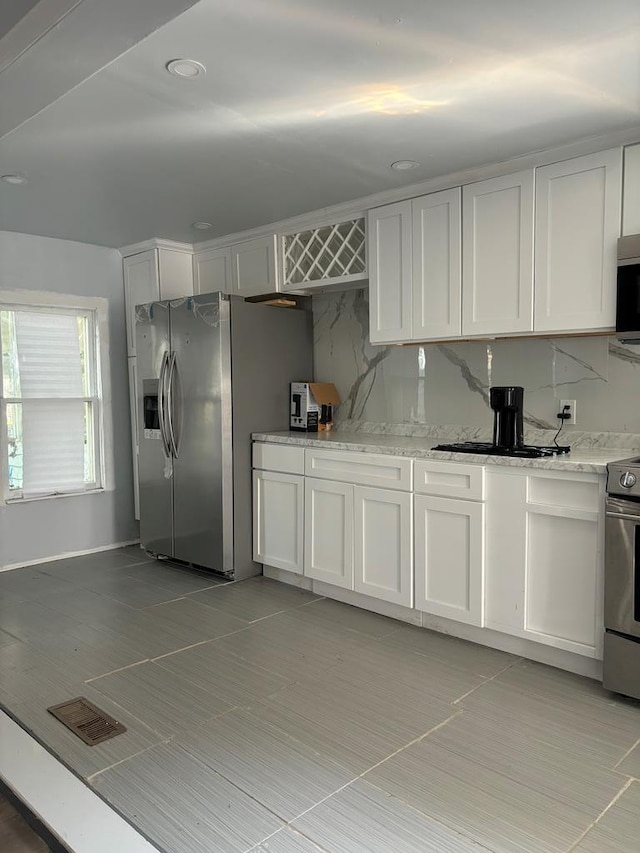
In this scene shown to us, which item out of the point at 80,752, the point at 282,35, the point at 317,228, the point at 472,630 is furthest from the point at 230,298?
the point at 80,752

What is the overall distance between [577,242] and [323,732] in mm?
2213

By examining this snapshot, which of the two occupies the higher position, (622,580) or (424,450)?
(424,450)

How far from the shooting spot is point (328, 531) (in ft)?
11.6

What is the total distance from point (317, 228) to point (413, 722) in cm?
276

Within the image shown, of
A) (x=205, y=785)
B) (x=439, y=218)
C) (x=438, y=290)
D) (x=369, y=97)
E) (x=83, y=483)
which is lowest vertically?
(x=205, y=785)

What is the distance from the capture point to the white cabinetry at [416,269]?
3.17 metres

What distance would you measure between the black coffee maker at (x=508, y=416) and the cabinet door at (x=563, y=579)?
→ 406mm

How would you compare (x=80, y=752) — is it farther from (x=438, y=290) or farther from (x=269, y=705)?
(x=438, y=290)

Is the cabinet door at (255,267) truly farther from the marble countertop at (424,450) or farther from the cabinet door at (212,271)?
the marble countertop at (424,450)

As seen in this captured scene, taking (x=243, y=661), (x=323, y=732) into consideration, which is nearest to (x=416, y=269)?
(x=243, y=661)

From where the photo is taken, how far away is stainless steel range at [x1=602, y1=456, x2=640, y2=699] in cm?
236

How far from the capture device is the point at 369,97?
2285 mm

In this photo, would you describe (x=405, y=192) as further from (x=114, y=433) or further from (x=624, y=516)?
(x=114, y=433)

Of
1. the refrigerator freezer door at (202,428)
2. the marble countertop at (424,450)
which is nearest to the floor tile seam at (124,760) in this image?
the marble countertop at (424,450)
